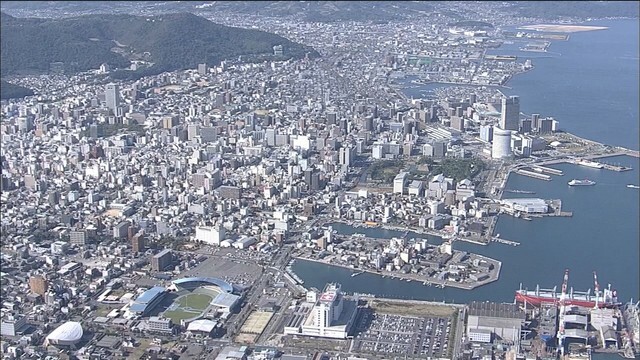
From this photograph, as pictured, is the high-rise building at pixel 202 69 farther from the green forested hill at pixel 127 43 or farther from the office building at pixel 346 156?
the office building at pixel 346 156

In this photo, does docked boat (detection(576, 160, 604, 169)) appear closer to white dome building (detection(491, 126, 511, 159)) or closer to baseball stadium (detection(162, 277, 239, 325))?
white dome building (detection(491, 126, 511, 159))

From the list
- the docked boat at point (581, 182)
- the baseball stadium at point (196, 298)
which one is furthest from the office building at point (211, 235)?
the docked boat at point (581, 182)

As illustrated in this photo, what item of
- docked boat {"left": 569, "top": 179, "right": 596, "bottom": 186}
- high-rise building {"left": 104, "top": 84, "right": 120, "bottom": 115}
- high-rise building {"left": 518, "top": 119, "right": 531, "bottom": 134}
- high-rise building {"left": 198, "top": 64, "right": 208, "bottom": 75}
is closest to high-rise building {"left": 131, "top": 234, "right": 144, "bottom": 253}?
docked boat {"left": 569, "top": 179, "right": 596, "bottom": 186}

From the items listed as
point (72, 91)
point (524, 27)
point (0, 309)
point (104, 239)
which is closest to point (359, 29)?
point (524, 27)

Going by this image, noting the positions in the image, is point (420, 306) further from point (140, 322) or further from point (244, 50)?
point (244, 50)

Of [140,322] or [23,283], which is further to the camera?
[23,283]

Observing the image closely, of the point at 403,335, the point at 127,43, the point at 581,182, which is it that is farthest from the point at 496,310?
the point at 127,43
